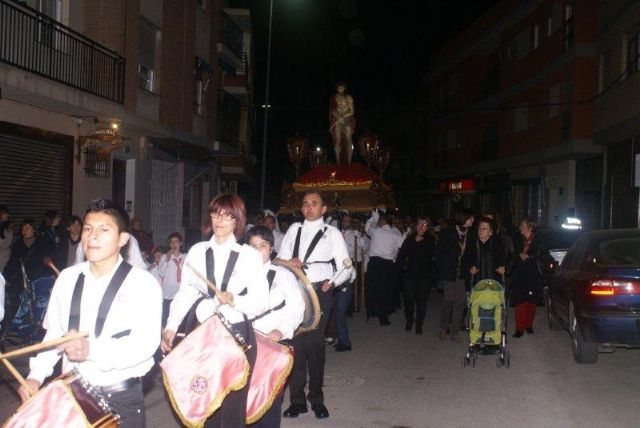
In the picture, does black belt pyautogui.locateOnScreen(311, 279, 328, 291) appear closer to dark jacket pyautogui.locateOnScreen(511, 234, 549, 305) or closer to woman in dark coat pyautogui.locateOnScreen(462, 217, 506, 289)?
woman in dark coat pyautogui.locateOnScreen(462, 217, 506, 289)

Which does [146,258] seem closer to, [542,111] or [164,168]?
[164,168]

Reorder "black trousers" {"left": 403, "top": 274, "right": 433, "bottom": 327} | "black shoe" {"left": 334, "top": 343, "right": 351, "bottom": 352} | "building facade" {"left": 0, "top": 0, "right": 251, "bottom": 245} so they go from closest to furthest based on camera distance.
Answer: "black shoe" {"left": 334, "top": 343, "right": 351, "bottom": 352}, "black trousers" {"left": 403, "top": 274, "right": 433, "bottom": 327}, "building facade" {"left": 0, "top": 0, "right": 251, "bottom": 245}

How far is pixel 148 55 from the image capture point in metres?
20.0

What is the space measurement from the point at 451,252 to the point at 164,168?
13134 mm

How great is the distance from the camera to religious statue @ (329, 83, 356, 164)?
15773 mm

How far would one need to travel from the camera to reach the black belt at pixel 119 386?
3.66 metres

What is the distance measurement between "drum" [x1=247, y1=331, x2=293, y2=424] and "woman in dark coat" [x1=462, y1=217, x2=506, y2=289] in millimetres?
5933

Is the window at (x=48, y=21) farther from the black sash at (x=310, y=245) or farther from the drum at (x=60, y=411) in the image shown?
the drum at (x=60, y=411)

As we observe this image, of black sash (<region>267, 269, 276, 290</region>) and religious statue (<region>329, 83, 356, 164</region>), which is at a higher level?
religious statue (<region>329, 83, 356, 164</region>)

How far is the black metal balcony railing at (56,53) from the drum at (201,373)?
30.2 feet

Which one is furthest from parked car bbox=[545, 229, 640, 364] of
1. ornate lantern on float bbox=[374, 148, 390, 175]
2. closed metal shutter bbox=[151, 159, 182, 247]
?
closed metal shutter bbox=[151, 159, 182, 247]

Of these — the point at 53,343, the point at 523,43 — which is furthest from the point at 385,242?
the point at 523,43

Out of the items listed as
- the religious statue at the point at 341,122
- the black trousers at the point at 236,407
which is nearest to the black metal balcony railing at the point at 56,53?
the religious statue at the point at 341,122

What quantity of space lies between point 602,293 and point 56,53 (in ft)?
38.6
